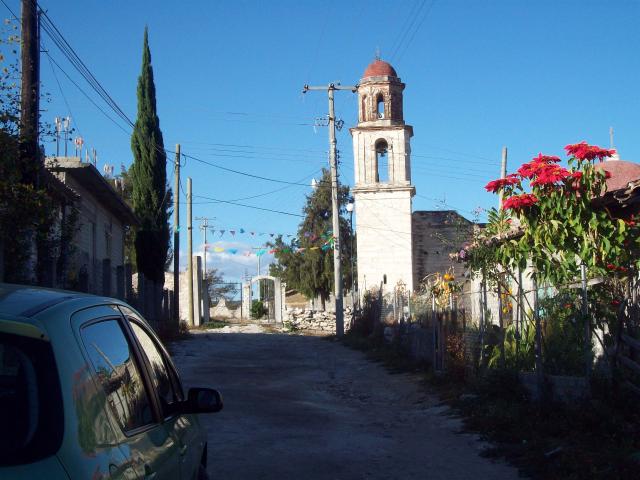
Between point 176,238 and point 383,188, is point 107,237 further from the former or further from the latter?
point 383,188

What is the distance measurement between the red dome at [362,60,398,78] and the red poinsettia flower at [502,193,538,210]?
92.1 ft

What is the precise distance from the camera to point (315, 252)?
47.9m

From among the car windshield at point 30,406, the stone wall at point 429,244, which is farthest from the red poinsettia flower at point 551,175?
the stone wall at point 429,244

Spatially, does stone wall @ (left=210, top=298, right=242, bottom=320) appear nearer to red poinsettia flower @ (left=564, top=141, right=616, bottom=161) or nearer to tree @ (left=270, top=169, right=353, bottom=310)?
tree @ (left=270, top=169, right=353, bottom=310)

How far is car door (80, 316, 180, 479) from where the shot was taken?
9.16 feet

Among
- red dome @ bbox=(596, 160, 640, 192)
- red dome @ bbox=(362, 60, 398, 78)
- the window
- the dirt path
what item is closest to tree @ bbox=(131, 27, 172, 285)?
the window

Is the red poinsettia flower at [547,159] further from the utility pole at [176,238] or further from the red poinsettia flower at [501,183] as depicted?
the utility pole at [176,238]

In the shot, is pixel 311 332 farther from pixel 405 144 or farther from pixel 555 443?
pixel 555 443

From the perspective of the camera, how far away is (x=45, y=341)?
240cm

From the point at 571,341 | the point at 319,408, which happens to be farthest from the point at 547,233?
the point at 319,408

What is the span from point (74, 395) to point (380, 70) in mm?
36253

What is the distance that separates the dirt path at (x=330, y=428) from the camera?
7.37 meters

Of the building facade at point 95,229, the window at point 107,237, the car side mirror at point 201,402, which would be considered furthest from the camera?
the window at point 107,237

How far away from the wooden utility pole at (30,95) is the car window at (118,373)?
24.5 ft
